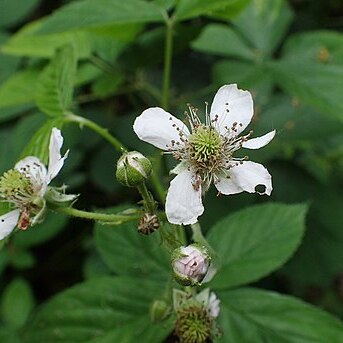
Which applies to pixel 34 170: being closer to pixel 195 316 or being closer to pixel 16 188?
pixel 16 188

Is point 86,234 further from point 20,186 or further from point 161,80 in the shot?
point 20,186

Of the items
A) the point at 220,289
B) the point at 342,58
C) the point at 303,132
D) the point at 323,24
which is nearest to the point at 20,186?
the point at 220,289

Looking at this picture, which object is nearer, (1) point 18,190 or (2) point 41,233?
(1) point 18,190

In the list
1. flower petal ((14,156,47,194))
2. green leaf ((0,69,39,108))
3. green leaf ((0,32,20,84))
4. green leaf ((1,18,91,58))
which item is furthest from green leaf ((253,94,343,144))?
flower petal ((14,156,47,194))

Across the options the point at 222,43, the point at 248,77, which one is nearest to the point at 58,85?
the point at 248,77

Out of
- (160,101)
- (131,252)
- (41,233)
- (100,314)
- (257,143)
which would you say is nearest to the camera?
(257,143)

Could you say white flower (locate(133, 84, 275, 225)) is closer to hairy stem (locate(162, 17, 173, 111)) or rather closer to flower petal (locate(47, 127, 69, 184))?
flower petal (locate(47, 127, 69, 184))
